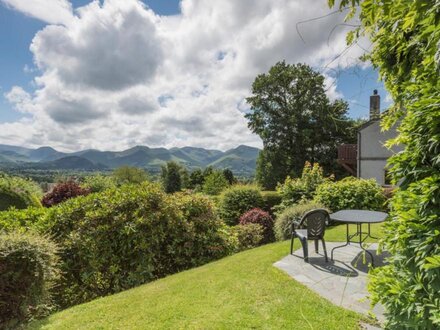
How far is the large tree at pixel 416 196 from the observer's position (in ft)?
5.16

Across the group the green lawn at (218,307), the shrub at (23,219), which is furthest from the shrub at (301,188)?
the shrub at (23,219)

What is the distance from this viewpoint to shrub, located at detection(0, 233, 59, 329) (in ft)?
12.2

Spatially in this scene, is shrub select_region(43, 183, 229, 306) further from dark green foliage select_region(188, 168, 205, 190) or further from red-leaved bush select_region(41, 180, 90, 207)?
dark green foliage select_region(188, 168, 205, 190)

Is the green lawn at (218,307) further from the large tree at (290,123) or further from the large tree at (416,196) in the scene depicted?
the large tree at (290,123)

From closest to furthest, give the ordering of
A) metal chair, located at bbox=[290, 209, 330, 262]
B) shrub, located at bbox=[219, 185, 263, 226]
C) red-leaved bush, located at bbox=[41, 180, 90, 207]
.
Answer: metal chair, located at bbox=[290, 209, 330, 262] → red-leaved bush, located at bbox=[41, 180, 90, 207] → shrub, located at bbox=[219, 185, 263, 226]

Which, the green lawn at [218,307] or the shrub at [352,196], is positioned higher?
the shrub at [352,196]

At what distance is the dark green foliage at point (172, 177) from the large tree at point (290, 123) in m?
9.73

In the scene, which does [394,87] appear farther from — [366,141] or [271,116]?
[271,116]

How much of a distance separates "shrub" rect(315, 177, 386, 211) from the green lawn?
18.3 ft

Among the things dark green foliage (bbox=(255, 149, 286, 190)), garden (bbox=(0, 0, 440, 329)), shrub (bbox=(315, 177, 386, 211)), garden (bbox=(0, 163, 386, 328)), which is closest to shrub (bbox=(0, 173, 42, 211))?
garden (bbox=(0, 0, 440, 329))

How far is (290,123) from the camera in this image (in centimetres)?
2672

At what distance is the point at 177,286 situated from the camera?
4734 millimetres

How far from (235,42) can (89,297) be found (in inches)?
332

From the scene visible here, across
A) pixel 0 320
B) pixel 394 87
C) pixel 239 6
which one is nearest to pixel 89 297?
pixel 0 320
